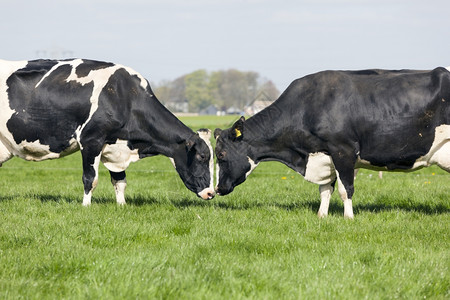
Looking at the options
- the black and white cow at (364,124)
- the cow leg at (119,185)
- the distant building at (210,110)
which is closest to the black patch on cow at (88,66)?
the cow leg at (119,185)

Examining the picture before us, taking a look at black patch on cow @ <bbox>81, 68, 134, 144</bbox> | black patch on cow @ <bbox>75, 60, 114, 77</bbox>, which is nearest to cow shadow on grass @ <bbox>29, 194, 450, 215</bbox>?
black patch on cow @ <bbox>81, 68, 134, 144</bbox>

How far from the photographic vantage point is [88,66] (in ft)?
31.9

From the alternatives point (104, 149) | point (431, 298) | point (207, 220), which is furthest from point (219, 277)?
point (104, 149)

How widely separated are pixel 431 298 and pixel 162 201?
238 inches

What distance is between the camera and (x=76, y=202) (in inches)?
377

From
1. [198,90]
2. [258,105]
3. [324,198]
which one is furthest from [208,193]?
[198,90]

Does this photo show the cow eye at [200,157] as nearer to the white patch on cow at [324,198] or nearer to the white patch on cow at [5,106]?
the white patch on cow at [324,198]

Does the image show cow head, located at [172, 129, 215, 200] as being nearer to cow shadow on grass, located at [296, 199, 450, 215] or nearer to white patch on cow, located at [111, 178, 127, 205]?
white patch on cow, located at [111, 178, 127, 205]

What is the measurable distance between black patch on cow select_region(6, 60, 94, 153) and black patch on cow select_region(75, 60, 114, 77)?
184 millimetres

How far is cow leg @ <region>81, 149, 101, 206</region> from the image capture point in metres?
9.28

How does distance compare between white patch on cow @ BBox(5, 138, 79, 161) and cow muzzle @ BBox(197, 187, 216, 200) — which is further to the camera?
white patch on cow @ BBox(5, 138, 79, 161)

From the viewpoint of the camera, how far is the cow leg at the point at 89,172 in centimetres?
928

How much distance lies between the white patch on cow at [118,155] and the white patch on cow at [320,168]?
294cm

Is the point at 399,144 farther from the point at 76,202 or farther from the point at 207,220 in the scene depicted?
the point at 76,202
